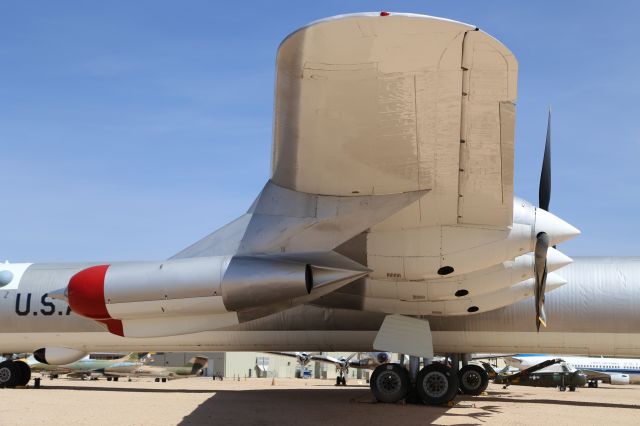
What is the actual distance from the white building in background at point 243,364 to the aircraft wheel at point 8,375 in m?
29.8

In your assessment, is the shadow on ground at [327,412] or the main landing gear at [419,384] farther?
the main landing gear at [419,384]

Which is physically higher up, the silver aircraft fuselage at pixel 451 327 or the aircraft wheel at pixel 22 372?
the silver aircraft fuselage at pixel 451 327

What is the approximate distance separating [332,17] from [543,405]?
17255 millimetres

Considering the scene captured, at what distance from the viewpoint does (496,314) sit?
20.3m

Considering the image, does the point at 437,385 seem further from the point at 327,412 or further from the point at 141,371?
the point at 141,371

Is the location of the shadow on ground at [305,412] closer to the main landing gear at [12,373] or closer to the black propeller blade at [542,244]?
the black propeller blade at [542,244]

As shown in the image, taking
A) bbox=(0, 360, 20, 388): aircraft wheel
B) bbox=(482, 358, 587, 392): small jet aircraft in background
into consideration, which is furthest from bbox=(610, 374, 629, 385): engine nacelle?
bbox=(0, 360, 20, 388): aircraft wheel

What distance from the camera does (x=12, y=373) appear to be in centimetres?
2516

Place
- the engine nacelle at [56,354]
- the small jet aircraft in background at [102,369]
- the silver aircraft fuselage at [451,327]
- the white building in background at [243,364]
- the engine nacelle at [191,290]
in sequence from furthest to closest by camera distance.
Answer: the white building in background at [243,364] → the small jet aircraft in background at [102,369] → the engine nacelle at [56,354] → the silver aircraft fuselage at [451,327] → the engine nacelle at [191,290]

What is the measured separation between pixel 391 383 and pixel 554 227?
6.96 metres

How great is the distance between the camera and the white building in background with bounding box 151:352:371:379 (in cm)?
5638

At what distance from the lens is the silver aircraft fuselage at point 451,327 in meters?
20.1

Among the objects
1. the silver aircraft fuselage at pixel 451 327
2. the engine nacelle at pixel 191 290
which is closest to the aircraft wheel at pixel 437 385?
the silver aircraft fuselage at pixel 451 327

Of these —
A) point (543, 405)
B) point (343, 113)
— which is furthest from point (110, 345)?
point (343, 113)
